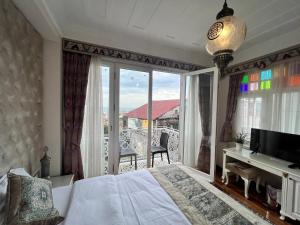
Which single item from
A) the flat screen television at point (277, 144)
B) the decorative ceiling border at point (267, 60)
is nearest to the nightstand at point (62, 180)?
the flat screen television at point (277, 144)

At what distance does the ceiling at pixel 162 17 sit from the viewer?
179 cm

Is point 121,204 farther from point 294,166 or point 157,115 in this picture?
point 157,115

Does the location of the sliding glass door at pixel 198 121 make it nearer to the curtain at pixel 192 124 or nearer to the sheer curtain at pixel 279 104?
the curtain at pixel 192 124

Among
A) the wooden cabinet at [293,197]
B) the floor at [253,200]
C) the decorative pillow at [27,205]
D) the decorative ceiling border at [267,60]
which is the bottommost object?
the floor at [253,200]

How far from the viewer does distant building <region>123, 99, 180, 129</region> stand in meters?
2.94

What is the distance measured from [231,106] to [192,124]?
2.98 feet

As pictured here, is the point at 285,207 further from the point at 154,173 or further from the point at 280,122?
the point at 154,173

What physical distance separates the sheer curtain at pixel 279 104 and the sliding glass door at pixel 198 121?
814 mm

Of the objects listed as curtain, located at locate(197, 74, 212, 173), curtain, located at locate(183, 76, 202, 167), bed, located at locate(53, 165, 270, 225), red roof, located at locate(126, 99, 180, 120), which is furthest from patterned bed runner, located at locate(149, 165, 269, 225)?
curtain, located at locate(183, 76, 202, 167)

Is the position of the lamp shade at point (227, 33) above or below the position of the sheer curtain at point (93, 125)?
above

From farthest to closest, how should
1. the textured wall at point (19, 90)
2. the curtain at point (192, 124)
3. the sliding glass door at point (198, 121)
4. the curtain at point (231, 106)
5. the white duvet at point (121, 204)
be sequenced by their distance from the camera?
1. the curtain at point (192, 124)
2. the curtain at point (231, 106)
3. the sliding glass door at point (198, 121)
4. the textured wall at point (19, 90)
5. the white duvet at point (121, 204)

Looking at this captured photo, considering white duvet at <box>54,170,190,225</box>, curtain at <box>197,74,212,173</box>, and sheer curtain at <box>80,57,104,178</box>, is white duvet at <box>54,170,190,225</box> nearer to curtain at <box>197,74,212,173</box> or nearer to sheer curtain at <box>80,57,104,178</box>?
sheer curtain at <box>80,57,104,178</box>

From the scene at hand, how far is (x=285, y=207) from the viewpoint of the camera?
1936mm

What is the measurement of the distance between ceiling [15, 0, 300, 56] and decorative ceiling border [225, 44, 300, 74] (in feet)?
1.01
